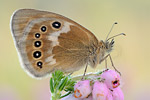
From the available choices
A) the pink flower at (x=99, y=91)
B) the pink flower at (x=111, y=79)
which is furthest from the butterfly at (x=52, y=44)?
the pink flower at (x=99, y=91)

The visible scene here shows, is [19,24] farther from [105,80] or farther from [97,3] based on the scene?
[97,3]

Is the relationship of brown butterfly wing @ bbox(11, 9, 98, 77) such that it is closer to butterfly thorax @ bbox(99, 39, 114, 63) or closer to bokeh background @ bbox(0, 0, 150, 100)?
butterfly thorax @ bbox(99, 39, 114, 63)

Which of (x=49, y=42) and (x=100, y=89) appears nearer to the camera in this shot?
(x=100, y=89)

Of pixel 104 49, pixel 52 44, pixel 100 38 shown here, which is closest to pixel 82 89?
pixel 104 49

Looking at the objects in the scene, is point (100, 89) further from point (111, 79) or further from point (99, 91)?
point (111, 79)

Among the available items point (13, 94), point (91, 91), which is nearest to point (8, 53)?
point (13, 94)

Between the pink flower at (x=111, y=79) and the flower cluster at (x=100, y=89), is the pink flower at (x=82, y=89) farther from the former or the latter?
the pink flower at (x=111, y=79)
